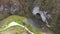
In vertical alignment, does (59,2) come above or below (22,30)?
above

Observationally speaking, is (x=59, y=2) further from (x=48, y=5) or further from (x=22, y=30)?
(x=22, y=30)

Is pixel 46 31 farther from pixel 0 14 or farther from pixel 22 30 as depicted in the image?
pixel 0 14

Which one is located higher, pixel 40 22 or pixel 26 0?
pixel 26 0

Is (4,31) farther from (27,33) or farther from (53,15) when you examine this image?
(53,15)

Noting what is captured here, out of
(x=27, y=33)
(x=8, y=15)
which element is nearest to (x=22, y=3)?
(x=8, y=15)

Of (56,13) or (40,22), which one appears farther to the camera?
(40,22)

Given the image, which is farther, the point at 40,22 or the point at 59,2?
the point at 40,22

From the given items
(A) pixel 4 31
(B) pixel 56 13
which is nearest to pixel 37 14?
(B) pixel 56 13

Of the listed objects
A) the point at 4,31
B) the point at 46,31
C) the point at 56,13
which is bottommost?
the point at 4,31
